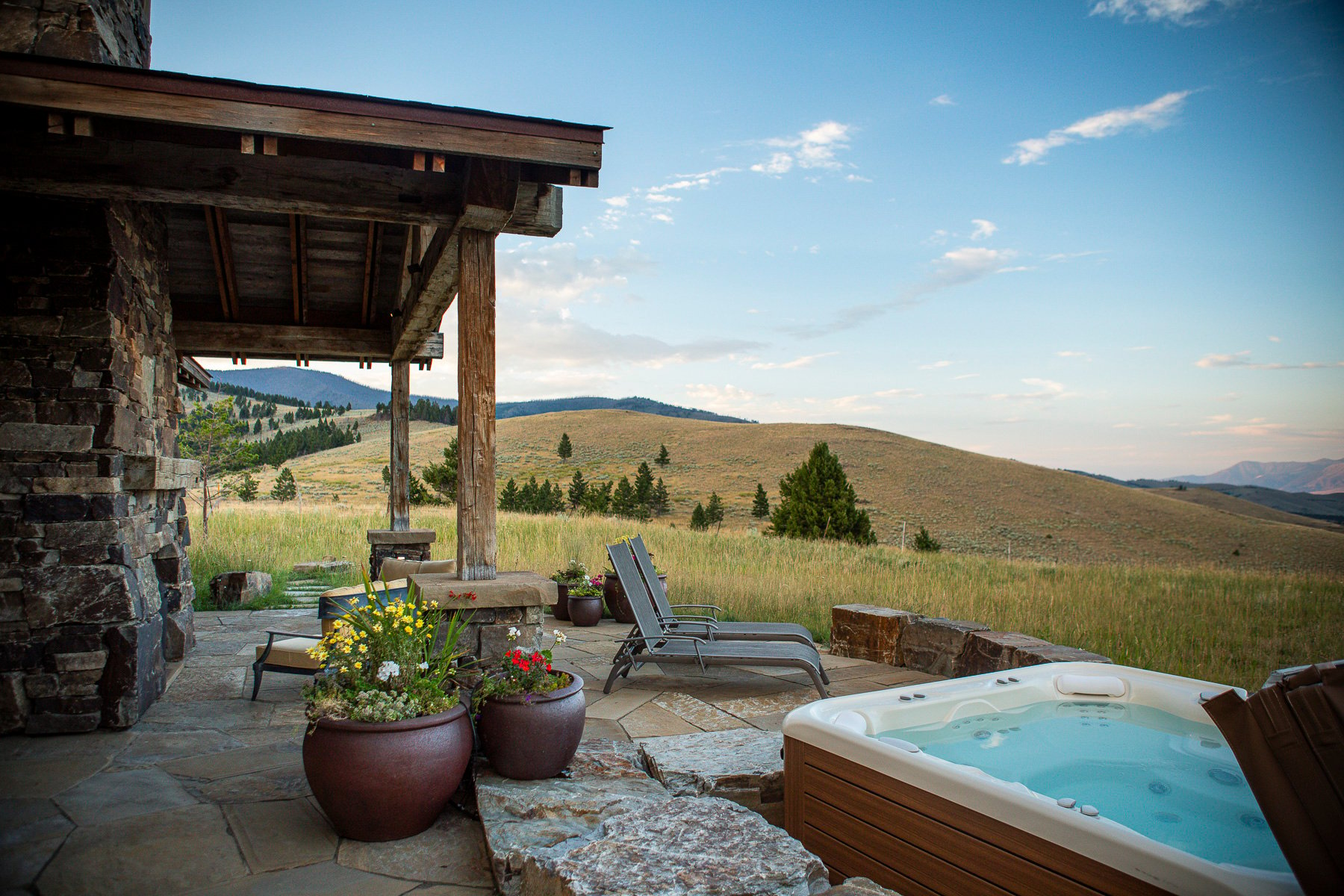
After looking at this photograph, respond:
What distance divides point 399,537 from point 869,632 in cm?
511

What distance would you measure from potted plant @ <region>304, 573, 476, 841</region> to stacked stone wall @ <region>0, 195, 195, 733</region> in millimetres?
1817

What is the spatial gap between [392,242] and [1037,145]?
9.12m

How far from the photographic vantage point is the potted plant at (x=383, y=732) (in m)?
2.47

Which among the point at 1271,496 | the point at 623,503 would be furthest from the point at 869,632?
the point at 1271,496

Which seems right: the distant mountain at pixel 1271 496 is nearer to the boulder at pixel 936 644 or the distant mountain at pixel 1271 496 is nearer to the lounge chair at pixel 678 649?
the boulder at pixel 936 644

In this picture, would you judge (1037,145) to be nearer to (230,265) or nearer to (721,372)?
(230,265)

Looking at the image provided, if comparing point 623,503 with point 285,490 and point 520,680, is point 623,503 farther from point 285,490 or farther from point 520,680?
point 520,680

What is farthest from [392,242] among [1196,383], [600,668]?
[1196,383]

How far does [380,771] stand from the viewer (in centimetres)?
246

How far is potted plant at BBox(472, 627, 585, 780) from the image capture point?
2.87m

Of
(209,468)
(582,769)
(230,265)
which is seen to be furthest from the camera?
(209,468)

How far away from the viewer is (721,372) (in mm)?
56000

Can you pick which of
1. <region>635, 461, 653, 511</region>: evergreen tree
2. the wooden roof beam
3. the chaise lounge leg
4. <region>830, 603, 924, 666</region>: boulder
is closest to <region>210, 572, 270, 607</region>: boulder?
the wooden roof beam

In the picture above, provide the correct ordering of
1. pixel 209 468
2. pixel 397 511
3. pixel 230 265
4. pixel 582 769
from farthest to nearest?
pixel 209 468
pixel 397 511
pixel 230 265
pixel 582 769
